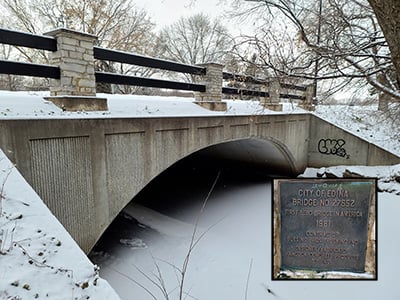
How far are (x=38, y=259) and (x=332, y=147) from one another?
1017cm

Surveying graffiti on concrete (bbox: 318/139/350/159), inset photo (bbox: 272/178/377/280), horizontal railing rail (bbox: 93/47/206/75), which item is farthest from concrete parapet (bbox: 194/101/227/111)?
graffiti on concrete (bbox: 318/139/350/159)

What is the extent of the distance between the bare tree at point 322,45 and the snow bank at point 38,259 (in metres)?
2.70

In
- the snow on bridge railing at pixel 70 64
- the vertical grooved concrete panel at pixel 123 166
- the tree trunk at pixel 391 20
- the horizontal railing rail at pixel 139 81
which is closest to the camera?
the tree trunk at pixel 391 20

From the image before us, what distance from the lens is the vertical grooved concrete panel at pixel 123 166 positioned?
11.4 feet

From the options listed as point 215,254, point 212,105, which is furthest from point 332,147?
point 215,254

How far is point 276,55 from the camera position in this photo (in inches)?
126

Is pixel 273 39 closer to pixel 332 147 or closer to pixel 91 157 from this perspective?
pixel 91 157

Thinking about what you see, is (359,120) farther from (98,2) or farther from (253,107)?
(98,2)

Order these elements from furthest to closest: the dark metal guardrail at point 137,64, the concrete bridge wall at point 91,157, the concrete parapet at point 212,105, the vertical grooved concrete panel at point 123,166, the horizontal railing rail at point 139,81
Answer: the concrete parapet at point 212,105 < the horizontal railing rail at point 139,81 < the dark metal guardrail at point 137,64 < the vertical grooved concrete panel at point 123,166 < the concrete bridge wall at point 91,157

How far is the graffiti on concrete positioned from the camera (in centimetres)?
952

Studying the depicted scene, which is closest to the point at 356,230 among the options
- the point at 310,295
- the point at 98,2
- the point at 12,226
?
the point at 310,295

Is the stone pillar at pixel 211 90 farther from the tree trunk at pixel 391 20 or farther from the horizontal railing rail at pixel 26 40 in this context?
the tree trunk at pixel 391 20

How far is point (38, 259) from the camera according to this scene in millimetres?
1352

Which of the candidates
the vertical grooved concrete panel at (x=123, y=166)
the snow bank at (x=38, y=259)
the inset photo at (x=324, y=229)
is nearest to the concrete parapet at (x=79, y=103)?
the vertical grooved concrete panel at (x=123, y=166)
